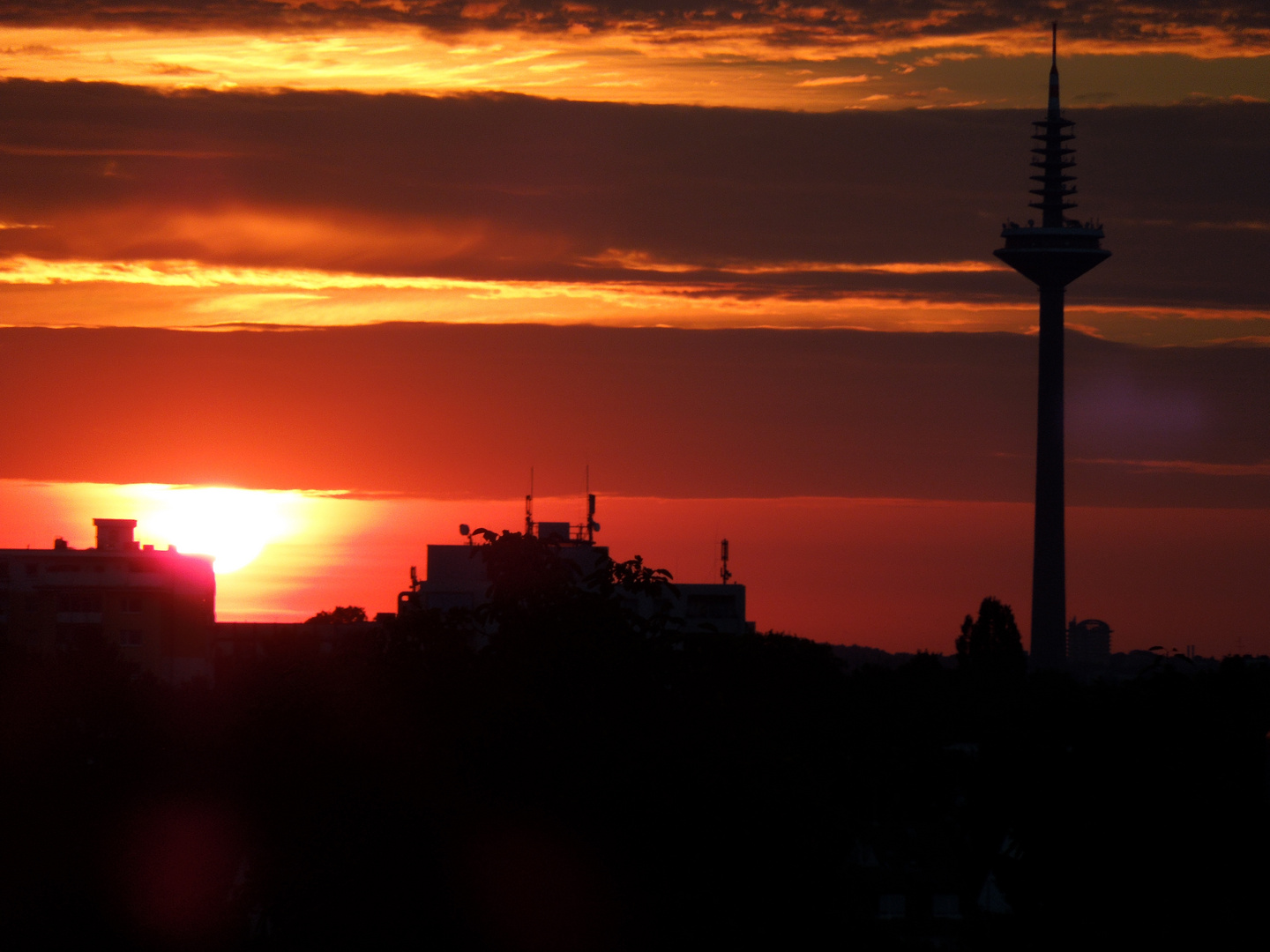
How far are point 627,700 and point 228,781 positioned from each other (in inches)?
1340

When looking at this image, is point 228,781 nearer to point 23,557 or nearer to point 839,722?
point 839,722

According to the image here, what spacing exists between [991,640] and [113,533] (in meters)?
94.1

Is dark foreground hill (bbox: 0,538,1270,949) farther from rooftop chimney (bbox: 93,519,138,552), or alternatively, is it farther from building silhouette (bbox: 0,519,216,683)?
rooftop chimney (bbox: 93,519,138,552)

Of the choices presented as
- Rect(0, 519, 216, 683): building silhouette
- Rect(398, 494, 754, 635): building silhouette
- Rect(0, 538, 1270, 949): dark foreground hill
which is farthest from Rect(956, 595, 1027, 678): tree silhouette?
Rect(0, 538, 1270, 949): dark foreground hill

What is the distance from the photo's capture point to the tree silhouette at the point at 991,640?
18600 cm

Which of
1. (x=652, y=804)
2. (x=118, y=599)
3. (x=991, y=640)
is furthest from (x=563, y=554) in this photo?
(x=652, y=804)

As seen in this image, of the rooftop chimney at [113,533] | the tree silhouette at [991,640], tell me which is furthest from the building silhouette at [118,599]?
the tree silhouette at [991,640]

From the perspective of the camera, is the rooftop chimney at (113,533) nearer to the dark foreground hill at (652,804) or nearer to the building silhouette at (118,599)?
the building silhouette at (118,599)

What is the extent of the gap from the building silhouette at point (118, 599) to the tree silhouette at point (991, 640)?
81361 millimetres

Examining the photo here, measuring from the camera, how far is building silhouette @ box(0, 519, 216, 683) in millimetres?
121875

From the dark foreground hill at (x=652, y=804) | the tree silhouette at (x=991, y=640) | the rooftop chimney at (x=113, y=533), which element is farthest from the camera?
the tree silhouette at (x=991, y=640)

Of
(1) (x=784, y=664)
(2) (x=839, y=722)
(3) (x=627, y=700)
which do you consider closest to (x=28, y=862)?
(3) (x=627, y=700)

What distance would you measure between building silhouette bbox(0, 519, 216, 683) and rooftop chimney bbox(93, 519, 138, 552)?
0.06m

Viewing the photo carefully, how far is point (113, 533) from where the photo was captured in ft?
437
